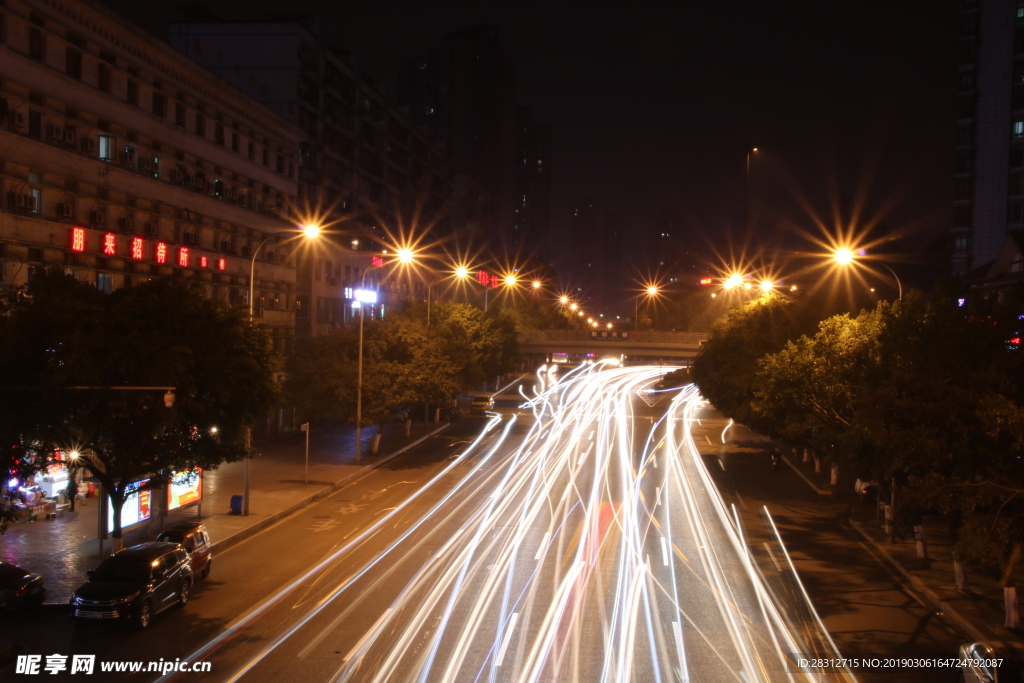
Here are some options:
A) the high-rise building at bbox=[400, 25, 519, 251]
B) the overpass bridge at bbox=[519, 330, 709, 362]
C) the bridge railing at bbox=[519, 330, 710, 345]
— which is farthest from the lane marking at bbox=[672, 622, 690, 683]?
the high-rise building at bbox=[400, 25, 519, 251]

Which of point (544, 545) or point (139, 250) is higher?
point (139, 250)

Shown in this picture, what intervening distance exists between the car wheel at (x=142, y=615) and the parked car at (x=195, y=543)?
10.5 ft

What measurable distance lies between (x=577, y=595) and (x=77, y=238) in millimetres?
25446

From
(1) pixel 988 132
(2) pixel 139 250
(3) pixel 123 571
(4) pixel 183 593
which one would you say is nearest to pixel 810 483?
(4) pixel 183 593

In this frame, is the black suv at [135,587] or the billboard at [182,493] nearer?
the black suv at [135,587]

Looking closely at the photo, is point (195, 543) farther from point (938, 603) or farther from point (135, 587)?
point (938, 603)

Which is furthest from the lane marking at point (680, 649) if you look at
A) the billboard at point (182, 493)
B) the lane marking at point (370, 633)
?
the billboard at point (182, 493)

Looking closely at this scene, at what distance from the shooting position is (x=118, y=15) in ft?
113

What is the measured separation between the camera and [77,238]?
32406mm

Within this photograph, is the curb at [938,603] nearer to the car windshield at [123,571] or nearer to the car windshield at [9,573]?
the car windshield at [123,571]

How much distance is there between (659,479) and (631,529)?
10405 millimetres

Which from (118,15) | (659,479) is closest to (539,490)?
(659,479)

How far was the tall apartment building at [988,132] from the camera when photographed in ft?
251

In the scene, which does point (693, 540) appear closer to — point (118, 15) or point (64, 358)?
point (64, 358)
